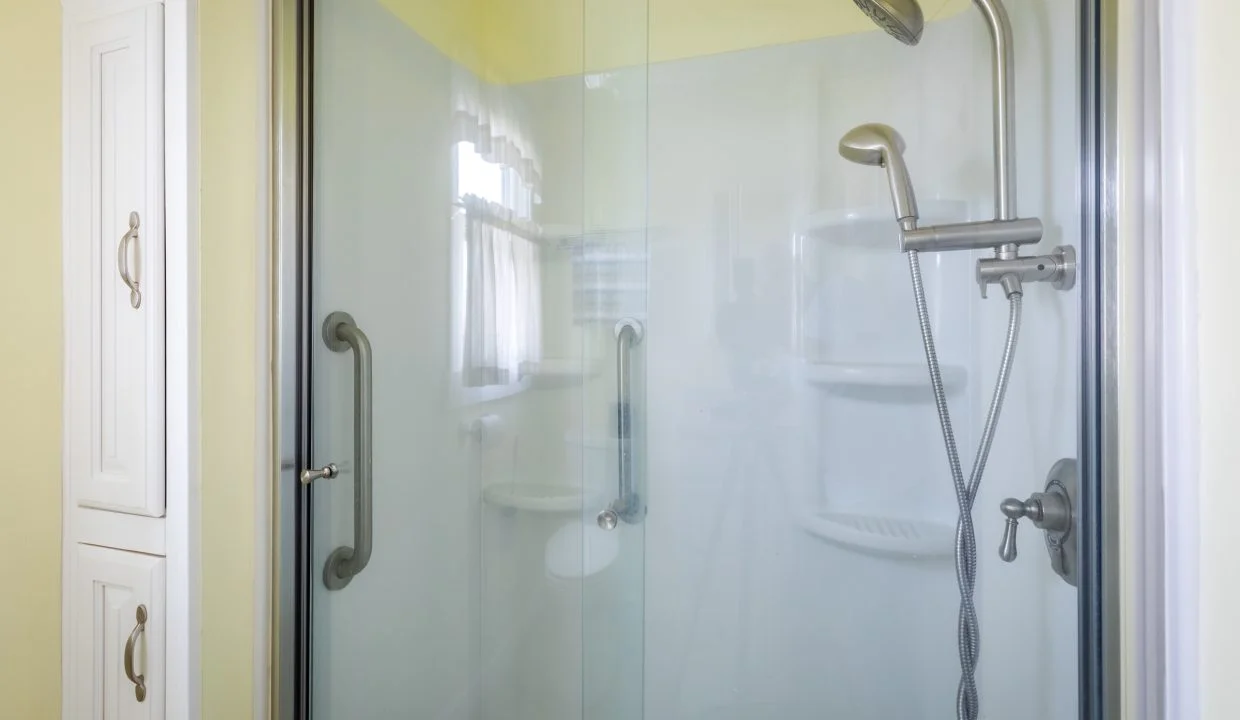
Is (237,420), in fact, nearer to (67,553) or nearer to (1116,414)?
(67,553)

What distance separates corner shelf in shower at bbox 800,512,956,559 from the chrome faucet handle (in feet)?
0.65

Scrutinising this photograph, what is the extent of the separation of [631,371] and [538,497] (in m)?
0.36

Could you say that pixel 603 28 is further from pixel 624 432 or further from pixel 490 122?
pixel 624 432

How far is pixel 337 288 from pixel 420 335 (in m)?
0.22

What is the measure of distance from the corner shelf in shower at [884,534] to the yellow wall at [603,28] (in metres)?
0.92

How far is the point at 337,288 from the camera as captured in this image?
1.03 metres

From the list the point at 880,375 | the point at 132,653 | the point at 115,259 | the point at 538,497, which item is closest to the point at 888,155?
the point at 880,375

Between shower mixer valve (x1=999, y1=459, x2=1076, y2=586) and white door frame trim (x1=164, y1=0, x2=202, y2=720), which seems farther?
white door frame trim (x1=164, y1=0, x2=202, y2=720)

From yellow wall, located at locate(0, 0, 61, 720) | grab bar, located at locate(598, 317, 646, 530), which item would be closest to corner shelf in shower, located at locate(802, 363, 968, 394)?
grab bar, located at locate(598, 317, 646, 530)

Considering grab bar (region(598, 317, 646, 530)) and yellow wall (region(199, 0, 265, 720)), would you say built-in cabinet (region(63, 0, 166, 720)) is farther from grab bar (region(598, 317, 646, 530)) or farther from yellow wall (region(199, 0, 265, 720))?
grab bar (region(598, 317, 646, 530))

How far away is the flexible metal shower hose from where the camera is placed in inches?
36.5

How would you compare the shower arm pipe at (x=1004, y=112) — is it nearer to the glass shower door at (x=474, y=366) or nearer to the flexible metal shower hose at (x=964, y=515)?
the flexible metal shower hose at (x=964, y=515)

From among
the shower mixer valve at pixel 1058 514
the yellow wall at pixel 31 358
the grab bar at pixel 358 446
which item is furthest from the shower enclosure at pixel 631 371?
the yellow wall at pixel 31 358

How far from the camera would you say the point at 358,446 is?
3.43ft
